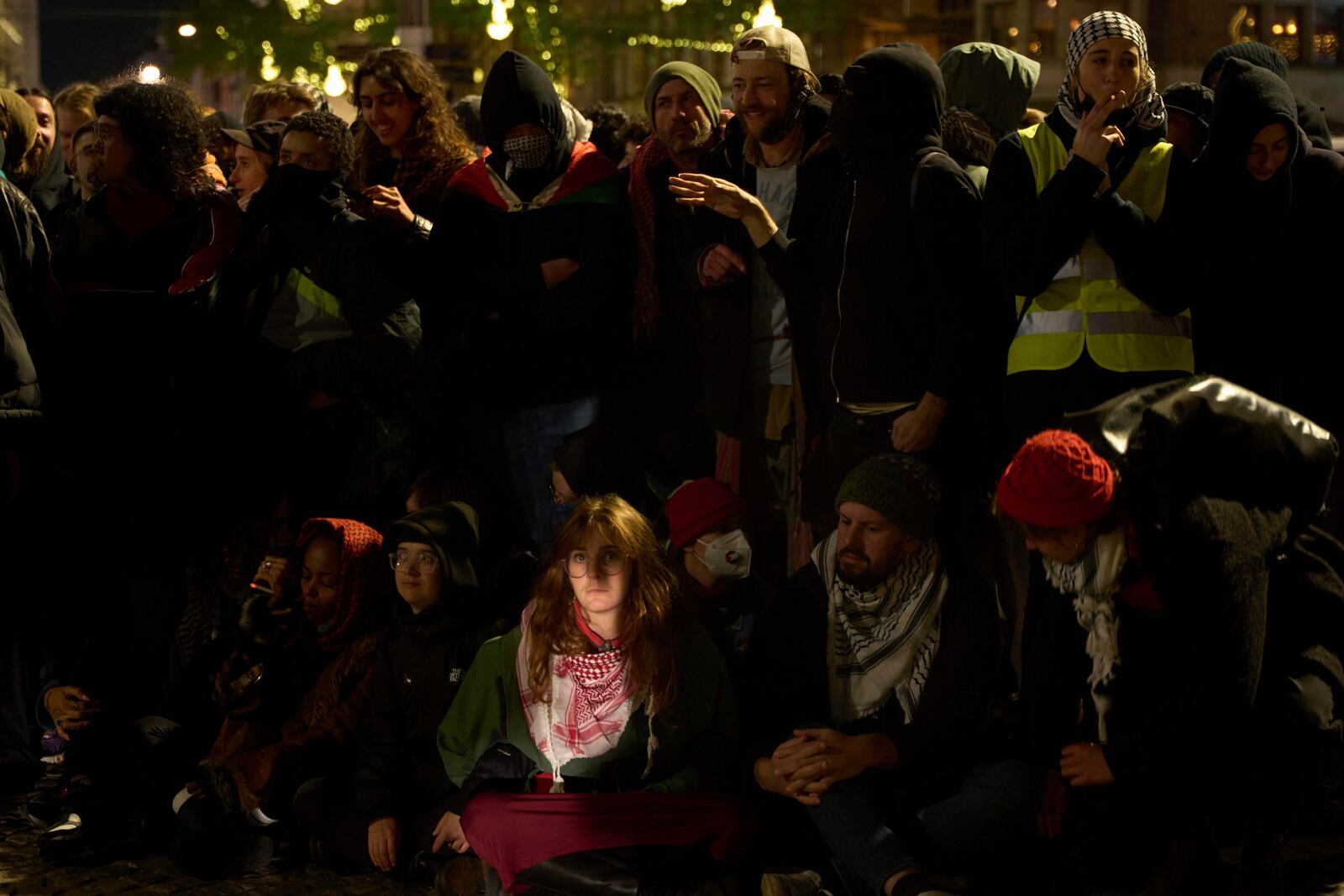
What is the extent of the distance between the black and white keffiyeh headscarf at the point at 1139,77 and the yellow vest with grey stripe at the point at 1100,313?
0.07 metres

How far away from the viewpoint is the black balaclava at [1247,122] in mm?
4492

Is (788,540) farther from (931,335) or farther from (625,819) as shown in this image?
(625,819)

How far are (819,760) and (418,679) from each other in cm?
120

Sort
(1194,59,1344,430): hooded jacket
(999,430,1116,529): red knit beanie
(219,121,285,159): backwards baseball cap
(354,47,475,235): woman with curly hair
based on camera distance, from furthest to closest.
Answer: (219,121,285,159): backwards baseball cap
(354,47,475,235): woman with curly hair
(1194,59,1344,430): hooded jacket
(999,430,1116,529): red knit beanie

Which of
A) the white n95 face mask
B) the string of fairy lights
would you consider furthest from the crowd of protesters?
the string of fairy lights

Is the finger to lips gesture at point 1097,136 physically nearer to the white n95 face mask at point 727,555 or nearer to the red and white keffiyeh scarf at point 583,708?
the white n95 face mask at point 727,555

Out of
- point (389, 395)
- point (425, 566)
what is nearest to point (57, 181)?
point (389, 395)

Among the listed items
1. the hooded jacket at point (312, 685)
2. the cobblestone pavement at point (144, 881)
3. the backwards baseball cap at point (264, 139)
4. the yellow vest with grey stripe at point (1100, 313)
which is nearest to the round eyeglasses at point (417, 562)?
the hooded jacket at point (312, 685)

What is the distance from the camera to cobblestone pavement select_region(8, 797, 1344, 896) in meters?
4.28

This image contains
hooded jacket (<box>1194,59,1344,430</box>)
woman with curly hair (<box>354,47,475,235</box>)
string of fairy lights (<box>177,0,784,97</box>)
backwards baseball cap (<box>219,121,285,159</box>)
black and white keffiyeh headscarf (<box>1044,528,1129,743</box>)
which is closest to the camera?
black and white keffiyeh headscarf (<box>1044,528,1129,743</box>)

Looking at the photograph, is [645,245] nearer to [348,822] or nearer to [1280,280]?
[1280,280]

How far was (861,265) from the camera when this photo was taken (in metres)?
4.57

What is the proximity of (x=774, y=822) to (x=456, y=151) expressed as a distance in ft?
8.64

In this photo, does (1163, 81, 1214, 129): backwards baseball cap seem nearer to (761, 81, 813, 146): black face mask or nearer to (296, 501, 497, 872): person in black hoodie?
(761, 81, 813, 146): black face mask
